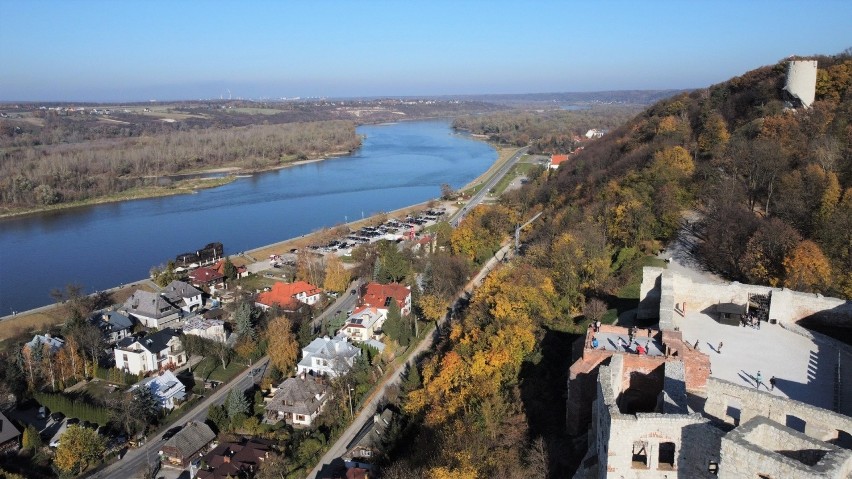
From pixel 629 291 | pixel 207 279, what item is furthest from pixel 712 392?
pixel 207 279

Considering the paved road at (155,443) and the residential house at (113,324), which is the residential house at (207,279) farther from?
the paved road at (155,443)

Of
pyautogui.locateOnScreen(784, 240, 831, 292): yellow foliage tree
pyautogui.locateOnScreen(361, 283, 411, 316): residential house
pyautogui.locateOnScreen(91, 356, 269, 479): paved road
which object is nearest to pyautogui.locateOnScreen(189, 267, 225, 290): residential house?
pyautogui.locateOnScreen(361, 283, 411, 316): residential house

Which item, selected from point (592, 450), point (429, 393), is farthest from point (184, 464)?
point (592, 450)

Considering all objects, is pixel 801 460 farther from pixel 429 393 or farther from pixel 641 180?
pixel 641 180

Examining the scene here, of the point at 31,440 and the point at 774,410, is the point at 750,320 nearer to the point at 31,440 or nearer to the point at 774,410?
the point at 774,410

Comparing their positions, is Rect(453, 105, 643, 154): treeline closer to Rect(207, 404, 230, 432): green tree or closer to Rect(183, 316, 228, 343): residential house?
Rect(183, 316, 228, 343): residential house

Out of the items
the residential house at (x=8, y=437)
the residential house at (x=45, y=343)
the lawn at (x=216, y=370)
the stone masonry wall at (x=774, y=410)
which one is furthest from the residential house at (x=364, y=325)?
the stone masonry wall at (x=774, y=410)

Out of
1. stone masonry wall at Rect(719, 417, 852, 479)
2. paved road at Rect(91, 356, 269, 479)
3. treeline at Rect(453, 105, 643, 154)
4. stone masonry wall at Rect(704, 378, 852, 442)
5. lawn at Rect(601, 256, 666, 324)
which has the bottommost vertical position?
paved road at Rect(91, 356, 269, 479)
